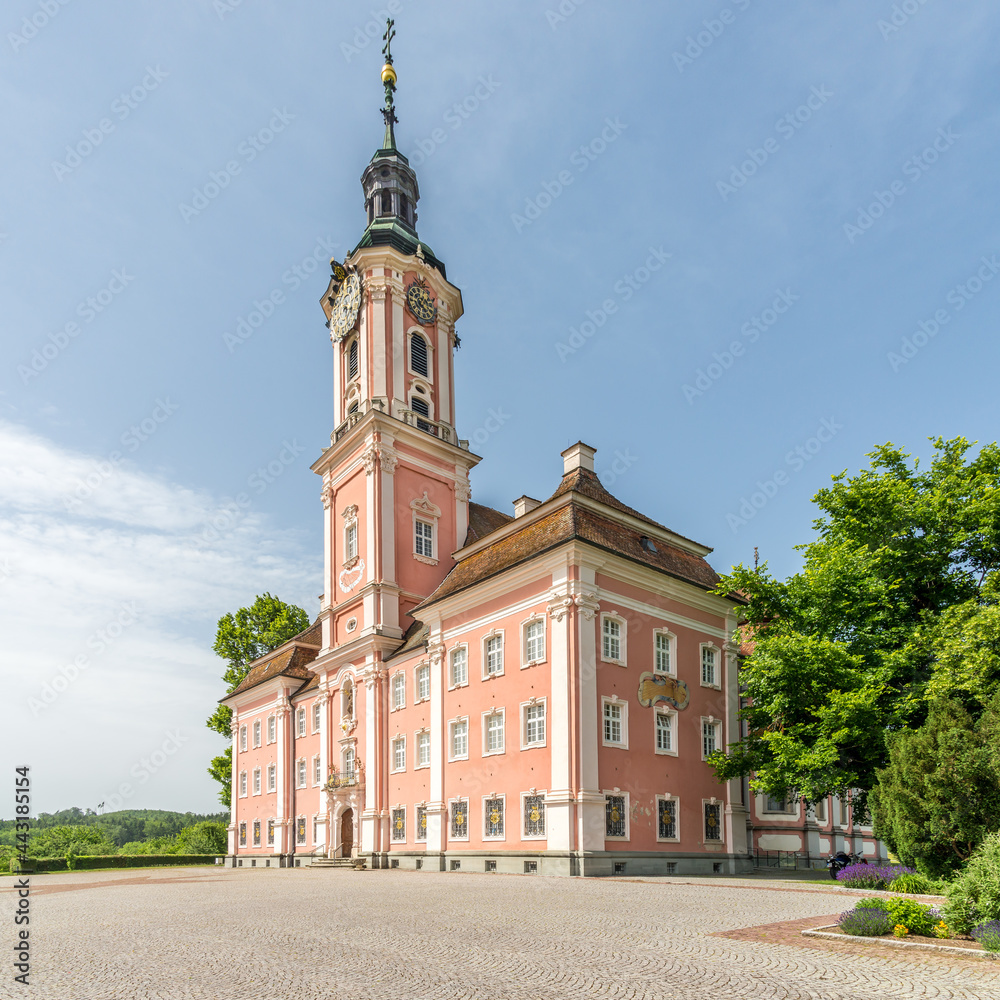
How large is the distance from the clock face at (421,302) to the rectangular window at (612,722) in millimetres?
23851

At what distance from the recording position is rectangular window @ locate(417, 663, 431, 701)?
34781 millimetres

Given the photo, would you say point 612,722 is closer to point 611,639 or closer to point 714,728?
point 611,639

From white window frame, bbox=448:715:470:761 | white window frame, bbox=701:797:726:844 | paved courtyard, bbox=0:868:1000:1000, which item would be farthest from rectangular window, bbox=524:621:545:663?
paved courtyard, bbox=0:868:1000:1000

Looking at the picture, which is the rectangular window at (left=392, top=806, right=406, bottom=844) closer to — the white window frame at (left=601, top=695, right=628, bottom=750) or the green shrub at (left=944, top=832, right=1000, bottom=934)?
the white window frame at (left=601, top=695, right=628, bottom=750)

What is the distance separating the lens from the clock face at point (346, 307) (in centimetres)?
4422

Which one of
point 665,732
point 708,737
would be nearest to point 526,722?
point 665,732

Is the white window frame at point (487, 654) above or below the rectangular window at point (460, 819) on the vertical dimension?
above

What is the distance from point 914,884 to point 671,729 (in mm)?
14232

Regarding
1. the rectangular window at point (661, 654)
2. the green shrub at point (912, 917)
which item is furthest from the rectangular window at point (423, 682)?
the green shrub at point (912, 917)

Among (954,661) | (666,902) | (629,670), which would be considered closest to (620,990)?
(666,902)

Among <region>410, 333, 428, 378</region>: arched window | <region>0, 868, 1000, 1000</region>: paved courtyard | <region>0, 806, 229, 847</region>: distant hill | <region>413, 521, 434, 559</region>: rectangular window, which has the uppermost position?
<region>410, 333, 428, 378</region>: arched window

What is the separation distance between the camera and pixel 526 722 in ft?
94.6

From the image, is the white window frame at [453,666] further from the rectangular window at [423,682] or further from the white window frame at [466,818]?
the white window frame at [466,818]

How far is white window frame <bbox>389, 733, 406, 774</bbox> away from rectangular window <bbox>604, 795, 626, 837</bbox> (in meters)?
11.1
